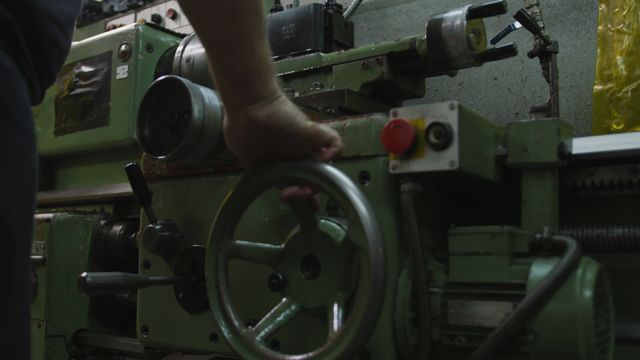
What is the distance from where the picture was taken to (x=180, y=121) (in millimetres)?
979

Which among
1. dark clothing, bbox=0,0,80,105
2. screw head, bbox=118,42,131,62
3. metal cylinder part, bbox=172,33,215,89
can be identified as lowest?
dark clothing, bbox=0,0,80,105

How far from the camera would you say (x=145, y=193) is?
1.09 m

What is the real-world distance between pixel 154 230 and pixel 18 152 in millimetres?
453

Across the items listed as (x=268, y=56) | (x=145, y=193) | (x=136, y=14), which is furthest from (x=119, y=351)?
(x=136, y=14)

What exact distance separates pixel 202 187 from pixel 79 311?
0.70 metres

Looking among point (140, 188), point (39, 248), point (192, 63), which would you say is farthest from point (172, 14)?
point (140, 188)

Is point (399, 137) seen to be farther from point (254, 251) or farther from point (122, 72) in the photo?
point (122, 72)

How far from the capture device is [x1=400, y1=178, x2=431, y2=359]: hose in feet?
2.64

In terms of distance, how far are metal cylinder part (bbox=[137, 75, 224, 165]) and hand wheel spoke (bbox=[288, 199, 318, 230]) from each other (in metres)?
0.21

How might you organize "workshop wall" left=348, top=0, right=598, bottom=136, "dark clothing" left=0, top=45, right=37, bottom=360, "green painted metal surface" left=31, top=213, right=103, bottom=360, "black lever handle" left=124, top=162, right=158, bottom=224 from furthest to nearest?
"workshop wall" left=348, top=0, right=598, bottom=136 → "green painted metal surface" left=31, top=213, right=103, bottom=360 → "black lever handle" left=124, top=162, right=158, bottom=224 → "dark clothing" left=0, top=45, right=37, bottom=360

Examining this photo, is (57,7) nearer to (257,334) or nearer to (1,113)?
(1,113)

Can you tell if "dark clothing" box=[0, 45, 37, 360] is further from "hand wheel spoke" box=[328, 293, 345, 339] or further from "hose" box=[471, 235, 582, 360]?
"hose" box=[471, 235, 582, 360]

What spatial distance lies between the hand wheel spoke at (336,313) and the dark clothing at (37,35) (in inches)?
17.2

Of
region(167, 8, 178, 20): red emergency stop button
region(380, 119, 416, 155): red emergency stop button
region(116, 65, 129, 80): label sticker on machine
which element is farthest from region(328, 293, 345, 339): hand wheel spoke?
region(167, 8, 178, 20): red emergency stop button
